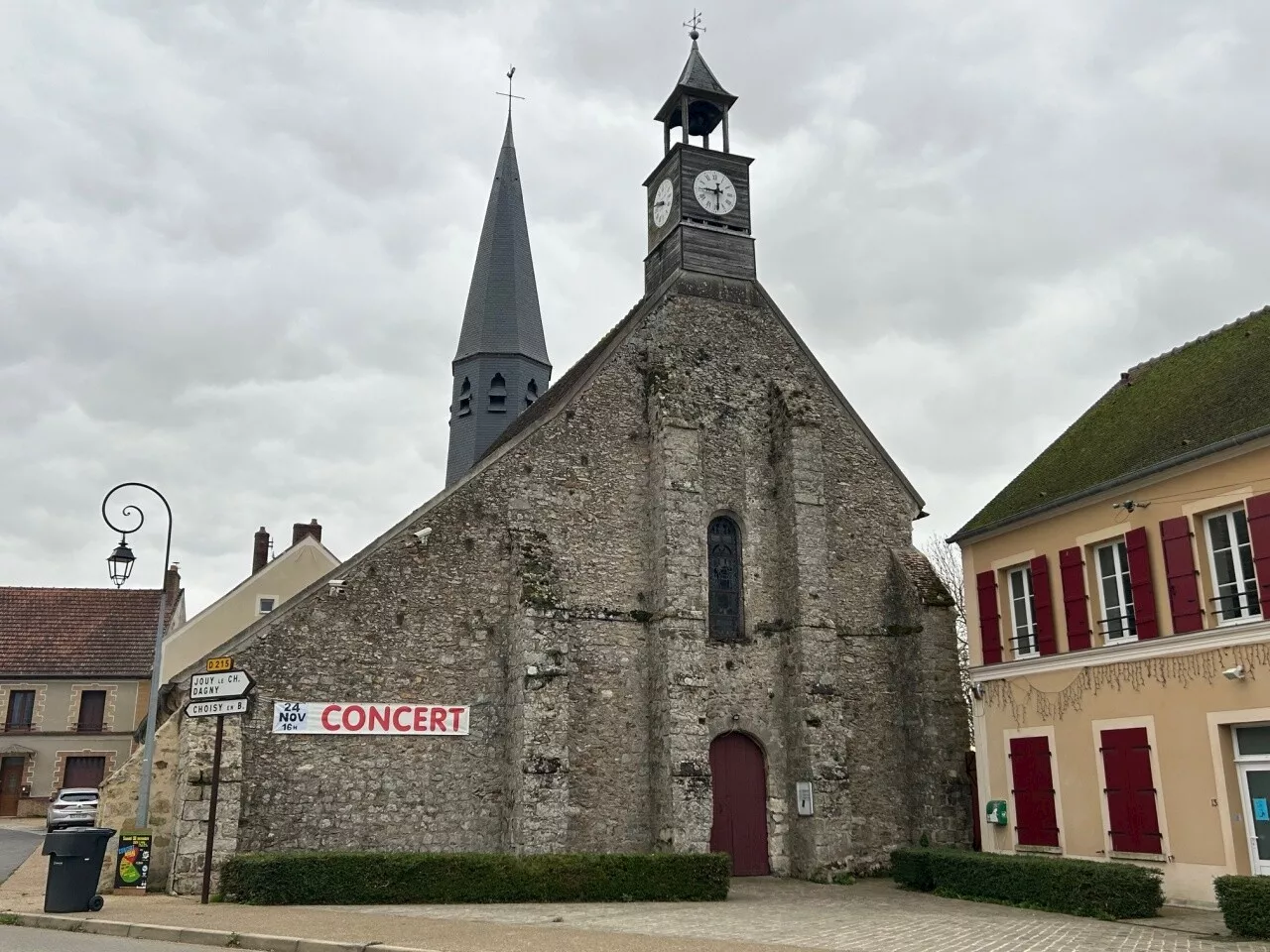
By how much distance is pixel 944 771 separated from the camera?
56.6ft

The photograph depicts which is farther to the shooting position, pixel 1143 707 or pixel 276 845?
pixel 276 845

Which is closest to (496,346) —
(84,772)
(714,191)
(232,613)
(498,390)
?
(498,390)

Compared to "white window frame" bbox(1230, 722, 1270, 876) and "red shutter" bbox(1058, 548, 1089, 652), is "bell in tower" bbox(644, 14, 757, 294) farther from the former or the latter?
"white window frame" bbox(1230, 722, 1270, 876)

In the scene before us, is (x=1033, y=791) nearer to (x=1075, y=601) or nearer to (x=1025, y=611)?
(x=1025, y=611)

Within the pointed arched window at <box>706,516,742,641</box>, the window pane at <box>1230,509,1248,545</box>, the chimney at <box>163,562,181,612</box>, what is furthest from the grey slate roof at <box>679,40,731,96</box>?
the chimney at <box>163,562,181,612</box>

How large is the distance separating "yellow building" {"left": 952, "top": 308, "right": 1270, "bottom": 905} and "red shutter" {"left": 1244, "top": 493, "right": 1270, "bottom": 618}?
0.02 metres

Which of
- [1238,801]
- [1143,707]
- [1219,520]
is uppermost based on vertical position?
[1219,520]

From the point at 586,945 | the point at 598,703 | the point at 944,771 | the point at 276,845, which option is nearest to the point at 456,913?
the point at 586,945

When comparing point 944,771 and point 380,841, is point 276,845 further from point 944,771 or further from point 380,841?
point 944,771

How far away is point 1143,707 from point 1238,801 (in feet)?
4.87

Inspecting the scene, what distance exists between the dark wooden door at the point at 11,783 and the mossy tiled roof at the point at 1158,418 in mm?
29346

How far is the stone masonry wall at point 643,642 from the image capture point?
588 inches

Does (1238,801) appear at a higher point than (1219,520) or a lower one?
lower

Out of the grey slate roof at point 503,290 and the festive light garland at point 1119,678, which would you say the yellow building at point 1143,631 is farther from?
the grey slate roof at point 503,290
